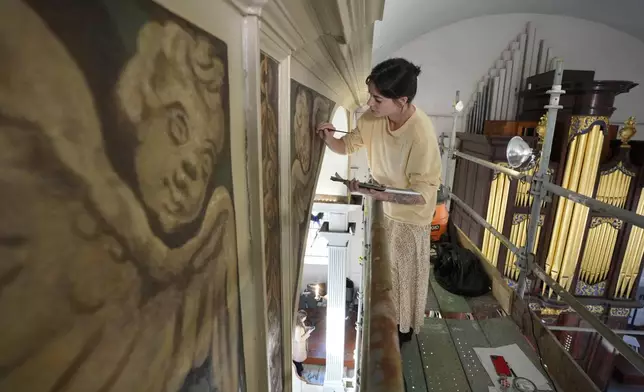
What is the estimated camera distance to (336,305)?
466 centimetres

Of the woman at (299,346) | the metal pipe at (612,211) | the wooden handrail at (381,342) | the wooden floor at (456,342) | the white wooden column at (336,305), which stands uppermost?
the metal pipe at (612,211)

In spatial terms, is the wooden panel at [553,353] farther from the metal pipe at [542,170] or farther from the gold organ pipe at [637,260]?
the gold organ pipe at [637,260]

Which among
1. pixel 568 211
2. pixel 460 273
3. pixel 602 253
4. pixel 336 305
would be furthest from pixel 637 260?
pixel 336 305

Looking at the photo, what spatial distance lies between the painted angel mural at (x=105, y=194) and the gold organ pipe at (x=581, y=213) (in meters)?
5.12

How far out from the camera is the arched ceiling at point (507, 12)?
418cm

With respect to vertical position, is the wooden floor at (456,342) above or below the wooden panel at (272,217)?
below

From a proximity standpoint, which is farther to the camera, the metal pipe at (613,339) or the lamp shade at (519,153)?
the lamp shade at (519,153)

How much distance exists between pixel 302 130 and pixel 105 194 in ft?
3.40

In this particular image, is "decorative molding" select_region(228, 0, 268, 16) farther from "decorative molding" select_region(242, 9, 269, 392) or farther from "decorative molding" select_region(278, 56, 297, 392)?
"decorative molding" select_region(278, 56, 297, 392)

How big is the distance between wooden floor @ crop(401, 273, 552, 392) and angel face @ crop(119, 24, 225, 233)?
1711 millimetres

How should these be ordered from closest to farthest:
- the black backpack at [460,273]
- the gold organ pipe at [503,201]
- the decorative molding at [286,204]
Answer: the decorative molding at [286,204], the black backpack at [460,273], the gold organ pipe at [503,201]

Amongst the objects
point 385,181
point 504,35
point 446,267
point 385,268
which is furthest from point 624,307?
point 385,268

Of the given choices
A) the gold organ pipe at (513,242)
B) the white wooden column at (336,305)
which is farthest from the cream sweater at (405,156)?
the gold organ pipe at (513,242)

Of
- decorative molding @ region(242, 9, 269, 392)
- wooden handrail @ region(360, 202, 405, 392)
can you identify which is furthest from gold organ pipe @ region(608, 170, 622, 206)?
decorative molding @ region(242, 9, 269, 392)
